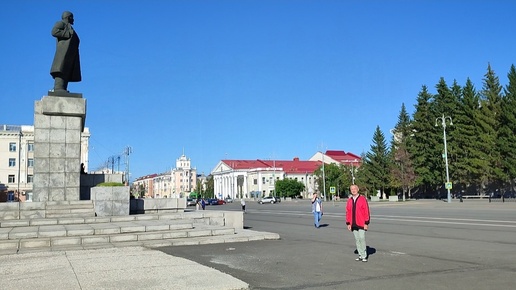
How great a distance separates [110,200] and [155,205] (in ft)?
9.67

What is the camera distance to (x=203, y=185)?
190875mm

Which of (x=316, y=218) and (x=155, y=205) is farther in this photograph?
(x=316, y=218)

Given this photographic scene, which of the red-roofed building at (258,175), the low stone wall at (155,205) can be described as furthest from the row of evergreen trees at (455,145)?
the red-roofed building at (258,175)

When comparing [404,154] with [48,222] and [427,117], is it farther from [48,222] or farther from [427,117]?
[48,222]

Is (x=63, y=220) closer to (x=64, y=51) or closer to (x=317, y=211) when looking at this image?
(x=64, y=51)

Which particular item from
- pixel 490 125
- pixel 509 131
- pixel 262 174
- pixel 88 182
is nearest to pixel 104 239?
pixel 88 182

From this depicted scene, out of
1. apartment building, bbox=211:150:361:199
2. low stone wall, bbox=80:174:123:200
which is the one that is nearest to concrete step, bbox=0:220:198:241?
low stone wall, bbox=80:174:123:200

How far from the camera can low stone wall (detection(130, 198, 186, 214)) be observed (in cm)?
1896

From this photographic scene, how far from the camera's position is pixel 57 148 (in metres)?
17.7

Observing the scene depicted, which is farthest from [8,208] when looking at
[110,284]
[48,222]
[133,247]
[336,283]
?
[336,283]

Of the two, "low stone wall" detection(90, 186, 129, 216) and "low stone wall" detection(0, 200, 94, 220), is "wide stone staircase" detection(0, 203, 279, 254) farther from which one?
"low stone wall" detection(90, 186, 129, 216)

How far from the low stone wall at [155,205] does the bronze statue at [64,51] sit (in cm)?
547

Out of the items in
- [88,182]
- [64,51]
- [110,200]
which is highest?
[64,51]

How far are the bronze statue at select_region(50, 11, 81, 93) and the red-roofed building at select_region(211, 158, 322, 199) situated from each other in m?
114
